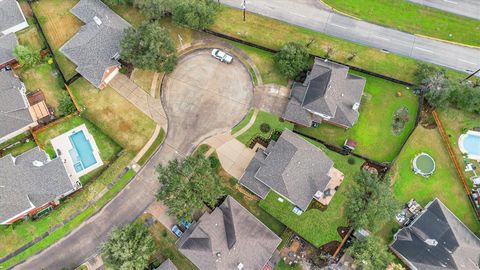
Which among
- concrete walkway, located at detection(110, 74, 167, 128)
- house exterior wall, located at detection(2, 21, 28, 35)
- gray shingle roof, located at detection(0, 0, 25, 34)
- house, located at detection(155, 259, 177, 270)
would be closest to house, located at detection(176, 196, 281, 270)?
house, located at detection(155, 259, 177, 270)

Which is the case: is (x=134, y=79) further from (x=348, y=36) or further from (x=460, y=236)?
(x=460, y=236)

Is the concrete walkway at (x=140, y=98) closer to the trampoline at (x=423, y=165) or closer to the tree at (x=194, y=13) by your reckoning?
the tree at (x=194, y=13)

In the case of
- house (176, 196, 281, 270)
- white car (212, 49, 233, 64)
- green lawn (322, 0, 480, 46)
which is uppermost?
green lawn (322, 0, 480, 46)

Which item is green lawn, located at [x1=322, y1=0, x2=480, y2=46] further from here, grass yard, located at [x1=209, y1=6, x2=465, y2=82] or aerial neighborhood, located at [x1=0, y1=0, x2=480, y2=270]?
grass yard, located at [x1=209, y1=6, x2=465, y2=82]

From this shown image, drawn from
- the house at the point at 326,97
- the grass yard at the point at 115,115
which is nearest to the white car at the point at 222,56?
the house at the point at 326,97

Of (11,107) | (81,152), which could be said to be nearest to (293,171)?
(81,152)

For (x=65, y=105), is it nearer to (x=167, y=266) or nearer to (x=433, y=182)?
(x=167, y=266)
